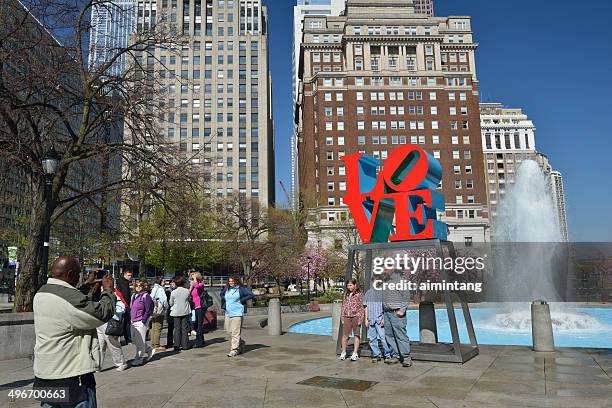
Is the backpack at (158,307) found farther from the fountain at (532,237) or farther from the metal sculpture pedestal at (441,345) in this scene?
the fountain at (532,237)

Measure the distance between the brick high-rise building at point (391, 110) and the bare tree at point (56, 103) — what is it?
220 ft

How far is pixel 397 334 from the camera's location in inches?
411

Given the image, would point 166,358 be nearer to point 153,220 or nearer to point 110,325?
point 110,325

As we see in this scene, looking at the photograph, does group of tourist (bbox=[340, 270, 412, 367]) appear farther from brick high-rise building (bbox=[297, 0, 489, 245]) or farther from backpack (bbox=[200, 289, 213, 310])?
brick high-rise building (bbox=[297, 0, 489, 245])

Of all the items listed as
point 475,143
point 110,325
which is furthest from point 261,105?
point 110,325

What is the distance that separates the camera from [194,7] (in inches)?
4063

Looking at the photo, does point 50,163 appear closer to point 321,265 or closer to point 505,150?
point 321,265

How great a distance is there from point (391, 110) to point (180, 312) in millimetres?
80659

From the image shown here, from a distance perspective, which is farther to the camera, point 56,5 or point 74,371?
point 56,5

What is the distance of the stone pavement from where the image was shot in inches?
295

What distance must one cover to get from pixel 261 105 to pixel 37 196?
86.1 m

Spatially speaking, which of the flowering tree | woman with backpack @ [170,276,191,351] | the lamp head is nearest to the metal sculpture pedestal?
woman with backpack @ [170,276,191,351]

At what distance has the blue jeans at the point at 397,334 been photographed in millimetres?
10305

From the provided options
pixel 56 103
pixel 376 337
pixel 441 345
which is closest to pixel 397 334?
pixel 376 337
